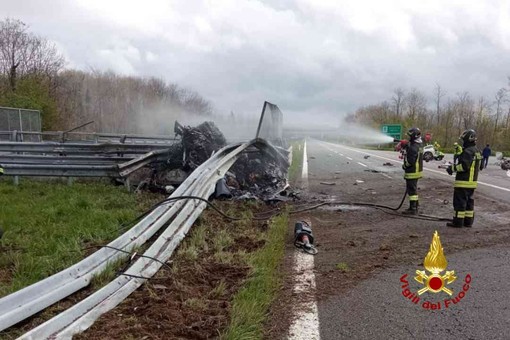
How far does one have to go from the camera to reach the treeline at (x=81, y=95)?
107 feet

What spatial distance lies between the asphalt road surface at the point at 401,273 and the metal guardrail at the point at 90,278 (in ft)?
5.15

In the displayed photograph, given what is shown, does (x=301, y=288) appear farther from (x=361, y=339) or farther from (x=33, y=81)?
(x=33, y=81)

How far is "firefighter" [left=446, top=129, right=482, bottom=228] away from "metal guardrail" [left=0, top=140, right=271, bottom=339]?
396cm

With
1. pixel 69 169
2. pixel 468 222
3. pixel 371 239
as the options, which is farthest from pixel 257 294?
pixel 69 169

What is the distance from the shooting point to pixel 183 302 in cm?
324

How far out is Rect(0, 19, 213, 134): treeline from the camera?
107 ft

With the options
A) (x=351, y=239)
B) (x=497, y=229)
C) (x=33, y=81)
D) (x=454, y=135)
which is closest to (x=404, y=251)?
(x=351, y=239)

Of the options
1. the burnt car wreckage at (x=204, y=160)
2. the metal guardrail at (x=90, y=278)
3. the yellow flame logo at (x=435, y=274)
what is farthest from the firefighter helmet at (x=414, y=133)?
the metal guardrail at (x=90, y=278)

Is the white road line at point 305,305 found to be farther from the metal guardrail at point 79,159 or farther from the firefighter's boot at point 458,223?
the metal guardrail at point 79,159

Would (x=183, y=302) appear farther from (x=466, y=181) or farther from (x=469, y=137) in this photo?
(x=469, y=137)

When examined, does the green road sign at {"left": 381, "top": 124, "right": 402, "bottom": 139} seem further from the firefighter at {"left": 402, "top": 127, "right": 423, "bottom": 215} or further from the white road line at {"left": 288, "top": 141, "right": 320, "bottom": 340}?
the white road line at {"left": 288, "top": 141, "right": 320, "bottom": 340}

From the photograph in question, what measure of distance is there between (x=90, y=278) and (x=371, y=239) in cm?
365

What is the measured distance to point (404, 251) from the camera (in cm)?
492

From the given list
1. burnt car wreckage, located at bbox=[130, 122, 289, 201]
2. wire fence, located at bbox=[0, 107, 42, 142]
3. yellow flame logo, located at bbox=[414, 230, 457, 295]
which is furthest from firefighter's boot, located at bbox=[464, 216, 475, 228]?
wire fence, located at bbox=[0, 107, 42, 142]
